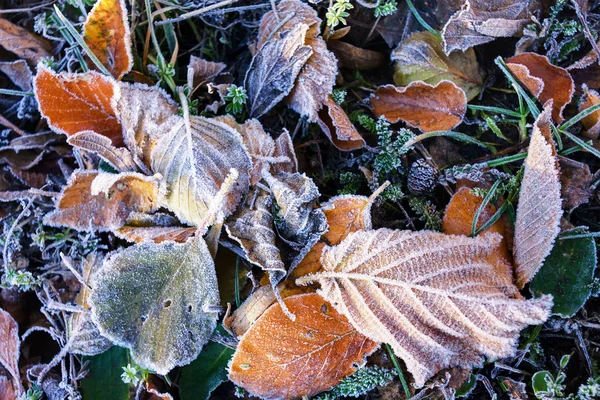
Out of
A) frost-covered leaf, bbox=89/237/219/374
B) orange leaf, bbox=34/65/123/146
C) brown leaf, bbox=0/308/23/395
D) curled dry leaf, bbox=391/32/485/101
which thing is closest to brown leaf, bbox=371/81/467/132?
curled dry leaf, bbox=391/32/485/101

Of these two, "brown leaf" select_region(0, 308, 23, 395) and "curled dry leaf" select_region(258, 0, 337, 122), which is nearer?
"curled dry leaf" select_region(258, 0, 337, 122)

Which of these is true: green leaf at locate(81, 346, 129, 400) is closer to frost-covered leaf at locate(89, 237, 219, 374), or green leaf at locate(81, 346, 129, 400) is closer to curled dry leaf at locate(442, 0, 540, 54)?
frost-covered leaf at locate(89, 237, 219, 374)

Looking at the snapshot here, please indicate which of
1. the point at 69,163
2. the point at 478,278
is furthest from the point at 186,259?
the point at 478,278

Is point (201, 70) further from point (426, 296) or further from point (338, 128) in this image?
point (426, 296)

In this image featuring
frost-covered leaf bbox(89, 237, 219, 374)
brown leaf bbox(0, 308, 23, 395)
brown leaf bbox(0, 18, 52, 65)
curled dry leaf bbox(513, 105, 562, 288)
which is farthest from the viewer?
brown leaf bbox(0, 18, 52, 65)

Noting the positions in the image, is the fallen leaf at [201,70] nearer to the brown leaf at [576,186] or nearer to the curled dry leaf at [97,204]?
the curled dry leaf at [97,204]

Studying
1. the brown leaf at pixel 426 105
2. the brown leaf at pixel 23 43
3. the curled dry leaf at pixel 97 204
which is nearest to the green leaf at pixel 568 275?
the brown leaf at pixel 426 105
